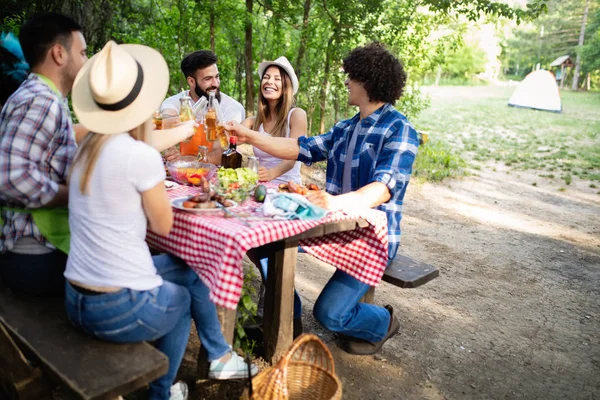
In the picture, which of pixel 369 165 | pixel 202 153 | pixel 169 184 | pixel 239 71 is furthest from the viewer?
pixel 239 71

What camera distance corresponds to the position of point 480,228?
19.0 feet

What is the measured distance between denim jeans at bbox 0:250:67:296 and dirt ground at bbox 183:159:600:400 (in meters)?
0.89

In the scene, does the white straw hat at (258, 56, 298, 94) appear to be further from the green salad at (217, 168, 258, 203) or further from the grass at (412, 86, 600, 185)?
the grass at (412, 86, 600, 185)

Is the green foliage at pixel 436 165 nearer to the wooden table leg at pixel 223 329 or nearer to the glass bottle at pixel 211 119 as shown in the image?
the glass bottle at pixel 211 119

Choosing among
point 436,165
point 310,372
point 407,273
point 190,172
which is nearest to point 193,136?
point 190,172

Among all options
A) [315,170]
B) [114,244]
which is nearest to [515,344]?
[114,244]

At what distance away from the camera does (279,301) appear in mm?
2689

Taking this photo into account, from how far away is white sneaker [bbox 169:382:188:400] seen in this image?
230cm

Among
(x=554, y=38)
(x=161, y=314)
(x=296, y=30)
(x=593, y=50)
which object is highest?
(x=554, y=38)

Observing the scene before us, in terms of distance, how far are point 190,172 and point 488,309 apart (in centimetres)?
248

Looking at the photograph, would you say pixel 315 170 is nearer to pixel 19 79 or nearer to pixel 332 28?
pixel 332 28

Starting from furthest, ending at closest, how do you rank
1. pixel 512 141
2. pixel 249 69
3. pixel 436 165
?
pixel 512 141
pixel 436 165
pixel 249 69

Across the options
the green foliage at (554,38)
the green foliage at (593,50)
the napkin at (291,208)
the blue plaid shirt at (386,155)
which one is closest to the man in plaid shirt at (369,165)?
the blue plaid shirt at (386,155)

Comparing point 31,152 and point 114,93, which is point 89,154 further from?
point 31,152
